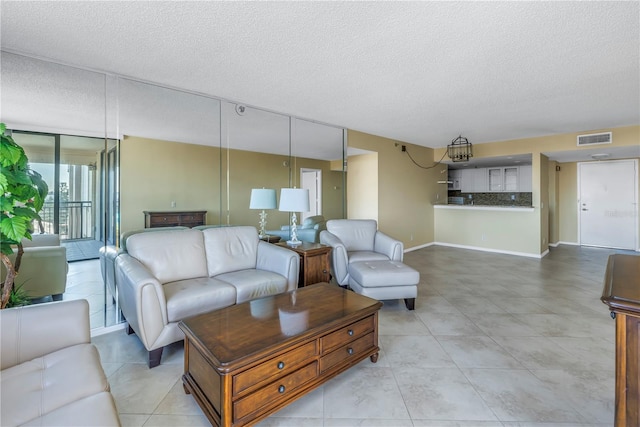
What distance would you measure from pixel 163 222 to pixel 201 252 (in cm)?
64

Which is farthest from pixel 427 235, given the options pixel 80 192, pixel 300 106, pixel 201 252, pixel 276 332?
pixel 80 192

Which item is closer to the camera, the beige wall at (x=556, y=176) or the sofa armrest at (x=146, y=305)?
the sofa armrest at (x=146, y=305)

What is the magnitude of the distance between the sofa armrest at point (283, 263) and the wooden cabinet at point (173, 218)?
2.97 ft

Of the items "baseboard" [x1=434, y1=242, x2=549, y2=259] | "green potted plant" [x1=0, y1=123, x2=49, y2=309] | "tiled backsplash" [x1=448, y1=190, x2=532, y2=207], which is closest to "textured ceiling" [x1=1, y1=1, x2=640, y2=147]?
"green potted plant" [x1=0, y1=123, x2=49, y2=309]

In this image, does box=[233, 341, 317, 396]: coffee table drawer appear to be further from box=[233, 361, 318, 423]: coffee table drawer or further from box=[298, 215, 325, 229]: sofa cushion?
box=[298, 215, 325, 229]: sofa cushion

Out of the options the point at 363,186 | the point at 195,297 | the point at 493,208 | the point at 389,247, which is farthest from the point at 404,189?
the point at 195,297

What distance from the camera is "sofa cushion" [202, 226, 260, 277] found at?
281 centimetres

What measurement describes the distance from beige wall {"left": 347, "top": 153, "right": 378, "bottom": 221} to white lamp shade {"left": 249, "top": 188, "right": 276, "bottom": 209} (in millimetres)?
2120

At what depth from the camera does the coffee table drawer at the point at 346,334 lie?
1715 millimetres

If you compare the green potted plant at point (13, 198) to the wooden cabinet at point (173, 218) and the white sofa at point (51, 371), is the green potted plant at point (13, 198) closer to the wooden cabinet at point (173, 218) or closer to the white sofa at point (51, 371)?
the white sofa at point (51, 371)

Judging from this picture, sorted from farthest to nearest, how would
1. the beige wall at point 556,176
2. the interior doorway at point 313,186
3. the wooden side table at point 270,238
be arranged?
the beige wall at point 556,176 < the interior doorway at point 313,186 < the wooden side table at point 270,238

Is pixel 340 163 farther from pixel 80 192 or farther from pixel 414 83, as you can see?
pixel 80 192

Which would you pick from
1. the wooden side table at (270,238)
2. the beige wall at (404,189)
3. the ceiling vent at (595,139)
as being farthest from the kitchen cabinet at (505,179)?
the wooden side table at (270,238)

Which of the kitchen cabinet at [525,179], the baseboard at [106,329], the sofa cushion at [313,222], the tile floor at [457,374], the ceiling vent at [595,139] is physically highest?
the ceiling vent at [595,139]
